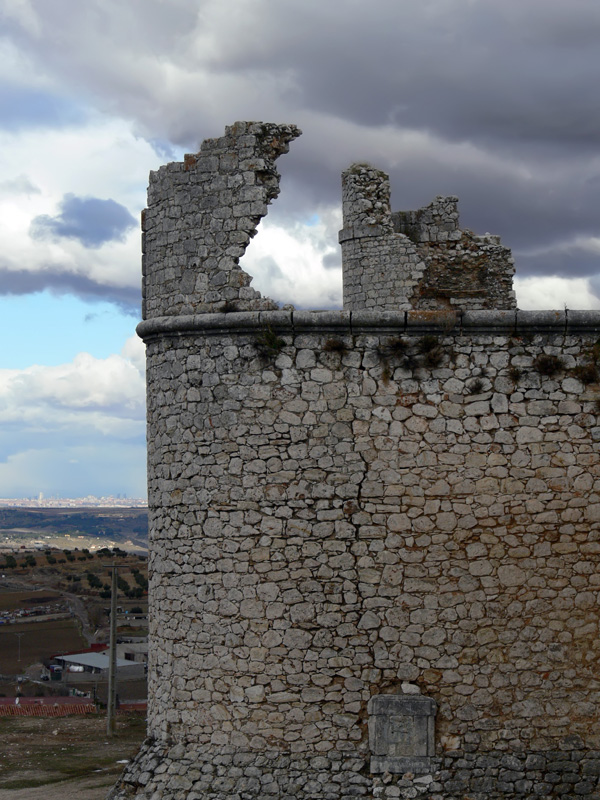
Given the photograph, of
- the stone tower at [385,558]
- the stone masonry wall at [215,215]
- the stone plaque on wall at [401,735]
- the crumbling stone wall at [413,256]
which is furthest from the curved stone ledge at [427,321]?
the stone plaque on wall at [401,735]

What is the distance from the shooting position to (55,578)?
71375 mm

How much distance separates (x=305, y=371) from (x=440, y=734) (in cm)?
373

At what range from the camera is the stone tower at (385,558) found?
28.6 ft

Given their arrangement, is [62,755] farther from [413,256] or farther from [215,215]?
[215,215]

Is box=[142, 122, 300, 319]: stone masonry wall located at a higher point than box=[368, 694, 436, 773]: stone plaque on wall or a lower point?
higher

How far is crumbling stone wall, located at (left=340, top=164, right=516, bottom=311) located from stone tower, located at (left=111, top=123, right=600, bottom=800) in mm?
3660

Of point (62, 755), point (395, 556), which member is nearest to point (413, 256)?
point (395, 556)

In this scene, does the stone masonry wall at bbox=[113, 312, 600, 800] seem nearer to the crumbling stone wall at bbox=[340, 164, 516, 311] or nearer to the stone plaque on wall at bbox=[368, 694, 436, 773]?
the stone plaque on wall at bbox=[368, 694, 436, 773]

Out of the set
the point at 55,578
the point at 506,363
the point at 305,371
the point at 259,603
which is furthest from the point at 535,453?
the point at 55,578

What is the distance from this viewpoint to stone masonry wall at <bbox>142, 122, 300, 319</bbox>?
9273 mm

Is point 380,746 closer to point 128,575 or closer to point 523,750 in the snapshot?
point 523,750

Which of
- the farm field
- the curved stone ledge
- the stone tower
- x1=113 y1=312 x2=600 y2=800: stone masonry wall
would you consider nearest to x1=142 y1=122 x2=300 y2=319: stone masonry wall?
the stone tower

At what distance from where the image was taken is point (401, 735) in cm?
866

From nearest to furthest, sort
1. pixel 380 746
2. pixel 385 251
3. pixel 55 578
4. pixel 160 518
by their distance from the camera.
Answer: pixel 380 746, pixel 160 518, pixel 385 251, pixel 55 578
